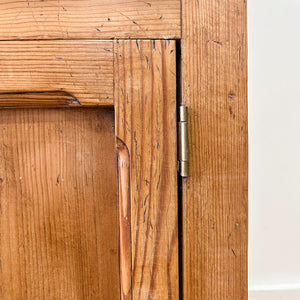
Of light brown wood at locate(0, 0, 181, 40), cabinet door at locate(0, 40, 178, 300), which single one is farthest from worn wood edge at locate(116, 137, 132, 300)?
light brown wood at locate(0, 0, 181, 40)

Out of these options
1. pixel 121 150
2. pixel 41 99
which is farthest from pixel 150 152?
pixel 41 99

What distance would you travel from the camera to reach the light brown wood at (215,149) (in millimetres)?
359

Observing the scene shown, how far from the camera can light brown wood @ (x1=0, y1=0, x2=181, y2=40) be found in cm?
35

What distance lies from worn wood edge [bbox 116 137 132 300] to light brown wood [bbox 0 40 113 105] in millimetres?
83

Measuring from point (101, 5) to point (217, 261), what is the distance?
31 centimetres

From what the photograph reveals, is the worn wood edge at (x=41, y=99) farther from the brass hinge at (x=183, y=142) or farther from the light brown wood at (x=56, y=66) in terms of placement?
the brass hinge at (x=183, y=142)

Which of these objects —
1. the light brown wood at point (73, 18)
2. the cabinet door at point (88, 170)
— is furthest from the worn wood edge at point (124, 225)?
the light brown wood at point (73, 18)

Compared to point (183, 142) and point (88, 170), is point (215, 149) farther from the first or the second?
point (88, 170)

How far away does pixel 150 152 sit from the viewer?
356mm

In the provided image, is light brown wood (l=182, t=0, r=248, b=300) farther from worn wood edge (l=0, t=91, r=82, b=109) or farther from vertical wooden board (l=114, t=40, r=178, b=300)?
worn wood edge (l=0, t=91, r=82, b=109)

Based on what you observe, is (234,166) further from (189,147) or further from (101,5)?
(101,5)

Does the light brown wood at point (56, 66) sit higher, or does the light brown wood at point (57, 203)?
the light brown wood at point (56, 66)

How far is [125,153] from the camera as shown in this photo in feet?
1.17
